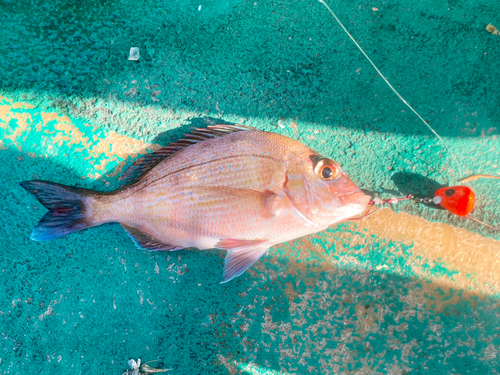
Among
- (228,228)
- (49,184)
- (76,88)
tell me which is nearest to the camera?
(228,228)

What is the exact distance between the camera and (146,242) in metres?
2.12

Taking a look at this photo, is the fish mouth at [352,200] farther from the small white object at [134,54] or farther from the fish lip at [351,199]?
the small white object at [134,54]

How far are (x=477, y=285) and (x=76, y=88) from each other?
11.5 feet

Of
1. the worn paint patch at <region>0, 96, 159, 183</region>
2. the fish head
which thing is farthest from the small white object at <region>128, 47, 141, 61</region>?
the fish head

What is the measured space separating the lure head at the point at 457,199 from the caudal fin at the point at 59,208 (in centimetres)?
251

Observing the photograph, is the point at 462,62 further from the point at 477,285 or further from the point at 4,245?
the point at 4,245

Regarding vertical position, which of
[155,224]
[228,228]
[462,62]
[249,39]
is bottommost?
Answer: [155,224]

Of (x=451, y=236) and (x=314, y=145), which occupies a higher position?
(x=314, y=145)

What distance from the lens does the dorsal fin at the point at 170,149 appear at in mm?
2037

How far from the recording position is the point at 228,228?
1946 millimetres

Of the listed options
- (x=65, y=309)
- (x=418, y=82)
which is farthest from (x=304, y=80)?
(x=65, y=309)

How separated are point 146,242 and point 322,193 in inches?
51.8

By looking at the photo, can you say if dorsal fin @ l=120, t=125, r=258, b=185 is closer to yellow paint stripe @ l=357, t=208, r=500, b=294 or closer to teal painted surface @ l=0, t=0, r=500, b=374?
teal painted surface @ l=0, t=0, r=500, b=374

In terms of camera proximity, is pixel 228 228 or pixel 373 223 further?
pixel 373 223
